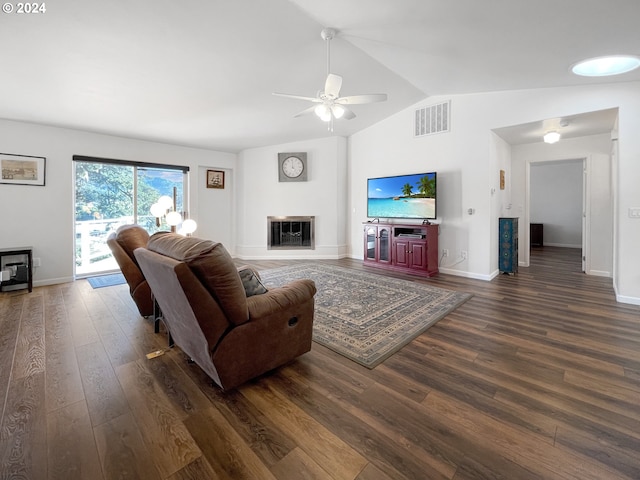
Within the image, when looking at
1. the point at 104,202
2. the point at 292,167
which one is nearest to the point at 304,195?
the point at 292,167

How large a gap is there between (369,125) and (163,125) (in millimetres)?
3928

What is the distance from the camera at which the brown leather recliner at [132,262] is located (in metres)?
2.88

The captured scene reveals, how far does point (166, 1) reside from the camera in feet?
7.11

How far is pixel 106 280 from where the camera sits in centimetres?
473

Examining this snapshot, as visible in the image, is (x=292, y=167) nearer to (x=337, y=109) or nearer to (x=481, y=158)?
(x=337, y=109)

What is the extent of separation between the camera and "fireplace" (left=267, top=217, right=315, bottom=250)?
6590 mm

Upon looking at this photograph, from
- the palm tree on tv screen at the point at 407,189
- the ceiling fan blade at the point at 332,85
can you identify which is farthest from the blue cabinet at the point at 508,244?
the ceiling fan blade at the point at 332,85

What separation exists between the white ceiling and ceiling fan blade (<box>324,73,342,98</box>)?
55cm

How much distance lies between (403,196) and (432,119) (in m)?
1.42

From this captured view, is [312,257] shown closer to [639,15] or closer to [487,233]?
[487,233]

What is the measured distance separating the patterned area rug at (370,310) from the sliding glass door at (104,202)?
3003 mm

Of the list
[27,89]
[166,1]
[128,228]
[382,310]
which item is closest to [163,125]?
[27,89]

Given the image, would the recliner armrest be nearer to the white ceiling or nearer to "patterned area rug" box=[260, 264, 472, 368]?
"patterned area rug" box=[260, 264, 472, 368]

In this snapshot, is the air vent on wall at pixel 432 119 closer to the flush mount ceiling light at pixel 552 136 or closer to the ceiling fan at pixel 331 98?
the flush mount ceiling light at pixel 552 136
